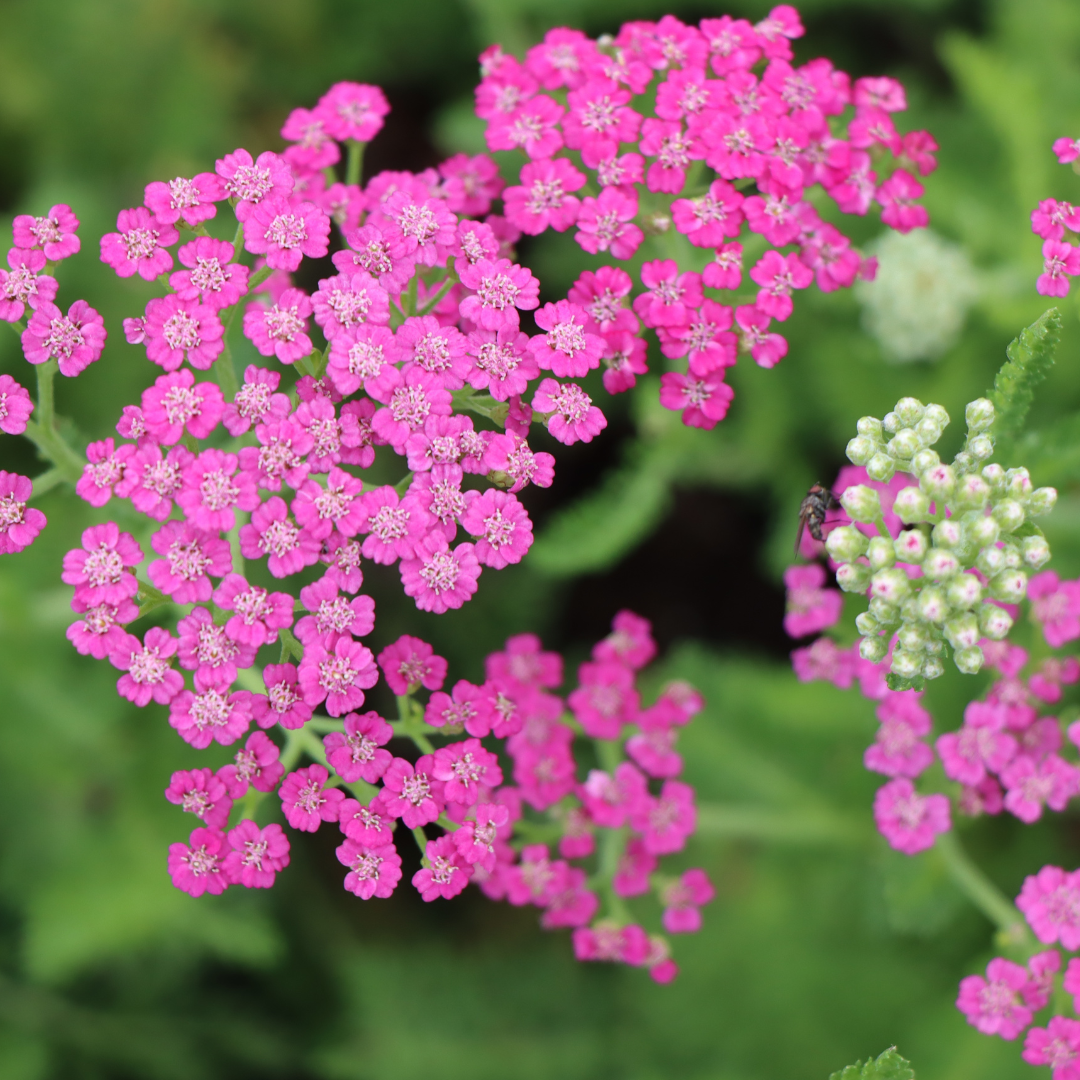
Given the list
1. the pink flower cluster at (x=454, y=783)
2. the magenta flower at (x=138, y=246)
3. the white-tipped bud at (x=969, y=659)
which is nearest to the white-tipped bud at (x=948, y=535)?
the white-tipped bud at (x=969, y=659)

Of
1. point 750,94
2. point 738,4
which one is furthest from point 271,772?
point 738,4

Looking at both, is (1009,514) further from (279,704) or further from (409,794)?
(279,704)

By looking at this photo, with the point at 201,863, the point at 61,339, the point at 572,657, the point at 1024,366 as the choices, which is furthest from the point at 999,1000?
the point at 572,657

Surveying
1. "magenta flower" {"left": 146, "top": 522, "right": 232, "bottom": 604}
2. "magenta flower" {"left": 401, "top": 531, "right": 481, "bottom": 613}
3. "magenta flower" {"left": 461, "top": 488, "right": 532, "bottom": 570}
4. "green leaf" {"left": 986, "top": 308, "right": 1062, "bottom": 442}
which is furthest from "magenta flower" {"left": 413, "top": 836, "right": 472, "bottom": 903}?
"green leaf" {"left": 986, "top": 308, "right": 1062, "bottom": 442}

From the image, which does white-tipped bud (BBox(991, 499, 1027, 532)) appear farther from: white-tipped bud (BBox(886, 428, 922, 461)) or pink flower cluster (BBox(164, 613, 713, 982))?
pink flower cluster (BBox(164, 613, 713, 982))

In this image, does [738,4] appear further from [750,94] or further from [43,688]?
[43,688]

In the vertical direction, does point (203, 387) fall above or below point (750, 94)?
below

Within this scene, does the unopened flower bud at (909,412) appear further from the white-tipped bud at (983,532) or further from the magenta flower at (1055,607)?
the magenta flower at (1055,607)
